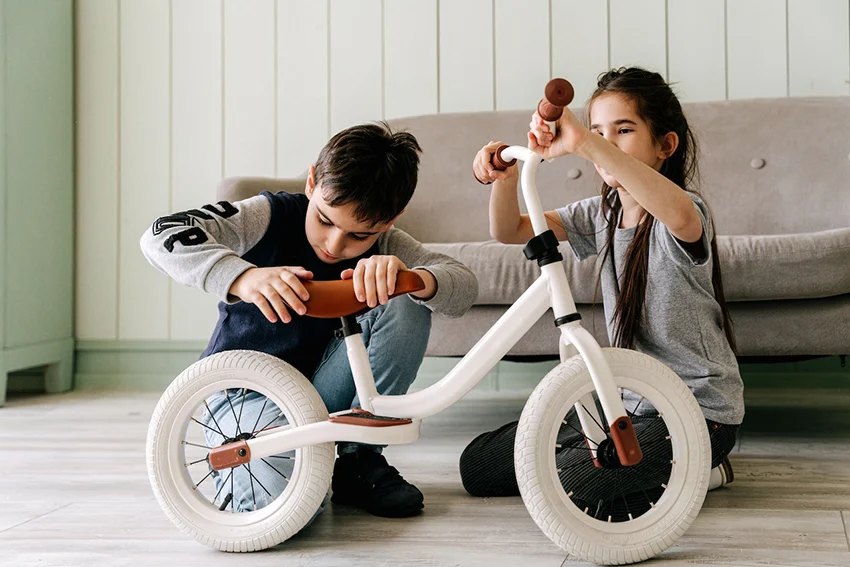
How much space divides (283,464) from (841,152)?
1619mm

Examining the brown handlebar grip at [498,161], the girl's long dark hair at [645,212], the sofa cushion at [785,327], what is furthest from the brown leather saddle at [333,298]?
the sofa cushion at [785,327]

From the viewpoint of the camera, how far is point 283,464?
112 centimetres

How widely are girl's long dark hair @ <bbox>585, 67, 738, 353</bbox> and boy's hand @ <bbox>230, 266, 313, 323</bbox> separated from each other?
489mm

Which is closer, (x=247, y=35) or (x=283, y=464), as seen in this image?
(x=283, y=464)

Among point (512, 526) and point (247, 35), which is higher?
point (247, 35)

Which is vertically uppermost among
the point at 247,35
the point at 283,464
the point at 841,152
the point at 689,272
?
the point at 247,35

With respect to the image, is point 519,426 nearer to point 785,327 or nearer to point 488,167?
point 488,167

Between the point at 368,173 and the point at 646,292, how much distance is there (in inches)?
17.3

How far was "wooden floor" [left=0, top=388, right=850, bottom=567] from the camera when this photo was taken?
1009mm

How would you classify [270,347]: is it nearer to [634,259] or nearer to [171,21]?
[634,259]

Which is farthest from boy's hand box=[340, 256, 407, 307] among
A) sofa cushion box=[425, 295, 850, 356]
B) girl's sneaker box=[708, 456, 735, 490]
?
sofa cushion box=[425, 295, 850, 356]

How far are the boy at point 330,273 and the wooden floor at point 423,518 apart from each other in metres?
0.09

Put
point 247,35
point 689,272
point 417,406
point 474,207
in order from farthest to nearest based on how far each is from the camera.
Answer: point 247,35, point 474,207, point 689,272, point 417,406

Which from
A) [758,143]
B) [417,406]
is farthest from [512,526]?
[758,143]
